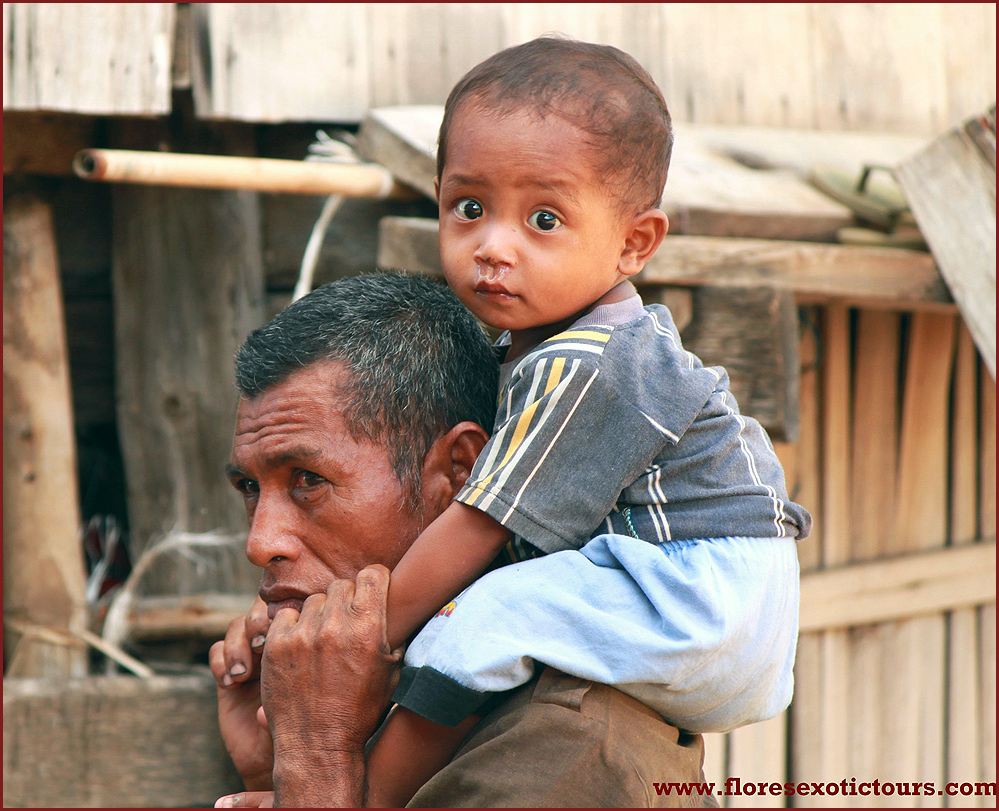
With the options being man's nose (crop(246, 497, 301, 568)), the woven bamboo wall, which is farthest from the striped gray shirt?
the woven bamboo wall

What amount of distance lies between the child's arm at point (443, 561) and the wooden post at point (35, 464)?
267 cm

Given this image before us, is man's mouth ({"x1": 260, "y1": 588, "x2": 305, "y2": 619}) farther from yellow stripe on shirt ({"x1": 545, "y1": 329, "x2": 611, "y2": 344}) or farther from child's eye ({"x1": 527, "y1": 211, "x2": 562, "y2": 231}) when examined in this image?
child's eye ({"x1": 527, "y1": 211, "x2": 562, "y2": 231})

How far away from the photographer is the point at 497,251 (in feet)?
6.07

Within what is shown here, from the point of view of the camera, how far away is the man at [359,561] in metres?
1.73

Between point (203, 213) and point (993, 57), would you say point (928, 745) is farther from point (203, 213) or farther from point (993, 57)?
point (203, 213)

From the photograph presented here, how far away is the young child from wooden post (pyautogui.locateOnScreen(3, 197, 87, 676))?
2.61 meters

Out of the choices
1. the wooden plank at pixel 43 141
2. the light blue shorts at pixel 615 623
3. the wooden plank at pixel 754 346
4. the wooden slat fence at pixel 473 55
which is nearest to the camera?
the light blue shorts at pixel 615 623

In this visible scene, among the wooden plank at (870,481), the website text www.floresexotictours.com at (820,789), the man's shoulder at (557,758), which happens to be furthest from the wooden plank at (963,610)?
the man's shoulder at (557,758)

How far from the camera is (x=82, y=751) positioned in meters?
3.82

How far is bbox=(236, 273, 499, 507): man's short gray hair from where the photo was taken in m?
2.03

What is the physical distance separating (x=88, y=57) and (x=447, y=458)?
225cm

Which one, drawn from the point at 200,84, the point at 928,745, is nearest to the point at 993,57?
the point at 928,745

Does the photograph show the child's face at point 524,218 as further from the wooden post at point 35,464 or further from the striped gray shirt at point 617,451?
the wooden post at point 35,464

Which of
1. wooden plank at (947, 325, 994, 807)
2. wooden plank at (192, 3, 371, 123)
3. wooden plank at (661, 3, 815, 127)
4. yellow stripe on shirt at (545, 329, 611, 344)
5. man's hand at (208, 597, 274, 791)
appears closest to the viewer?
yellow stripe on shirt at (545, 329, 611, 344)
